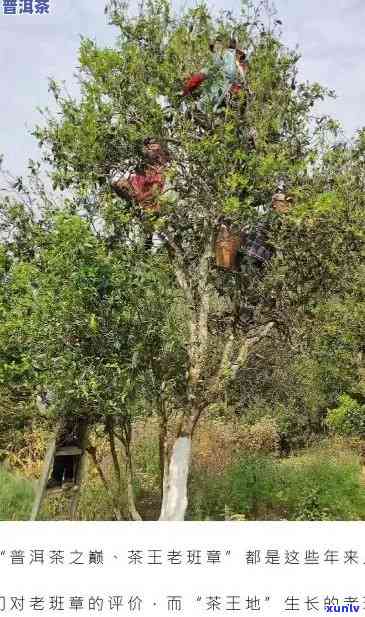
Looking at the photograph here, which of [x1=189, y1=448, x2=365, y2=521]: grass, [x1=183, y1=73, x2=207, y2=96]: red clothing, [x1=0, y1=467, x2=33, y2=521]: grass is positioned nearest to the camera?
[x1=183, y1=73, x2=207, y2=96]: red clothing

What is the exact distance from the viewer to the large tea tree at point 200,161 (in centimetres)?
609

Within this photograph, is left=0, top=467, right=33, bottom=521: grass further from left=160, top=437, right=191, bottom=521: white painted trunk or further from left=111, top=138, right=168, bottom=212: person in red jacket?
left=111, top=138, right=168, bottom=212: person in red jacket

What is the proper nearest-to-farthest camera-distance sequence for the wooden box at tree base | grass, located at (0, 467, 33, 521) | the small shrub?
the wooden box at tree base
grass, located at (0, 467, 33, 521)
the small shrub

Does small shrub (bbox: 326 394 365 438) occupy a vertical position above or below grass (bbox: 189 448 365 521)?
above

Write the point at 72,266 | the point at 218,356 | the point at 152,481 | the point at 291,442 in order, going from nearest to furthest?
the point at 72,266
the point at 218,356
the point at 152,481
the point at 291,442

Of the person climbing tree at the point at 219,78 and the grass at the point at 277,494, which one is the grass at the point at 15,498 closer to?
the grass at the point at 277,494

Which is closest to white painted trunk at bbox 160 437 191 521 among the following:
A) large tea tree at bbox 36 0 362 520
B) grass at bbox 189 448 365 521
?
large tea tree at bbox 36 0 362 520

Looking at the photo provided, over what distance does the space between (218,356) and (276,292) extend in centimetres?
130

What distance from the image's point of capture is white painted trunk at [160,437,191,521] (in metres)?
6.07
